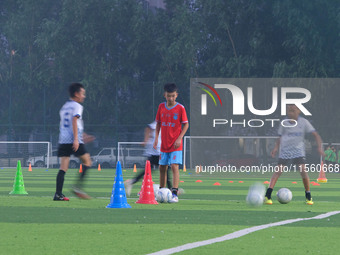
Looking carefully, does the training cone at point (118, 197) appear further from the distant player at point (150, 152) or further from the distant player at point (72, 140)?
the distant player at point (150, 152)

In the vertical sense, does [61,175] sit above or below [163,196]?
above

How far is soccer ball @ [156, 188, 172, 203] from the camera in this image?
1481cm

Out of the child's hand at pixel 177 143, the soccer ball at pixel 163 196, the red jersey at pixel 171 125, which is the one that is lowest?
the soccer ball at pixel 163 196

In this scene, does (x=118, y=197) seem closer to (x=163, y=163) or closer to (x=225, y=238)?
(x=163, y=163)

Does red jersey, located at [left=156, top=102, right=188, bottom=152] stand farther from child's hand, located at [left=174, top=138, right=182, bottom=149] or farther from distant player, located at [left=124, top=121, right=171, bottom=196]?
distant player, located at [left=124, top=121, right=171, bottom=196]

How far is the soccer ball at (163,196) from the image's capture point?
14.8 m

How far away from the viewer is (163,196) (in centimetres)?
1480

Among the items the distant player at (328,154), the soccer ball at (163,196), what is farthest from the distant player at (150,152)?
the distant player at (328,154)

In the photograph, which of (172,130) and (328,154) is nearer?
(172,130)

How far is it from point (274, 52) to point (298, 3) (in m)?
5.71

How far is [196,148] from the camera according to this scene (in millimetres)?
45781

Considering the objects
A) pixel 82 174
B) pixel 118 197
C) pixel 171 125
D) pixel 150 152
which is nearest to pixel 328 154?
pixel 150 152

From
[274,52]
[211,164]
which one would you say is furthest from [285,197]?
[274,52]

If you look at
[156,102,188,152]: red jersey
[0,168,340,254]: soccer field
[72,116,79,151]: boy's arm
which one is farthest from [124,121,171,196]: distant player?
[0,168,340,254]: soccer field
